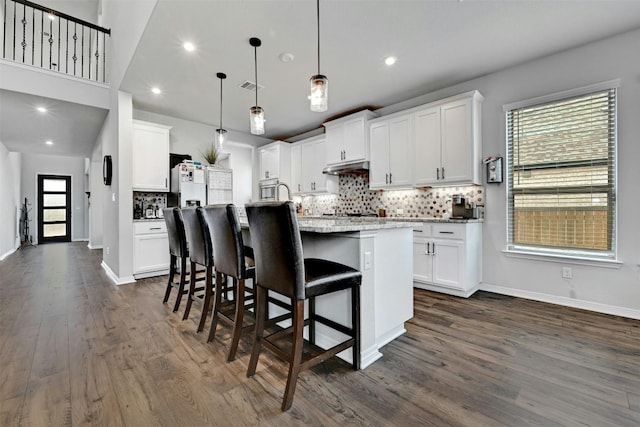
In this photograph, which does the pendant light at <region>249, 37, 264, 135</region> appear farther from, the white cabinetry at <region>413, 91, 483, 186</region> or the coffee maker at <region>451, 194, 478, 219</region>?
the coffee maker at <region>451, 194, 478, 219</region>

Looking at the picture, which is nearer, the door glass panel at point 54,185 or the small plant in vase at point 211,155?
the small plant in vase at point 211,155

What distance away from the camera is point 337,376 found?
5.63 feet

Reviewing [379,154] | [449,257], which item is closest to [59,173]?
[379,154]

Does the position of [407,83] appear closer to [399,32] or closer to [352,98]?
[352,98]

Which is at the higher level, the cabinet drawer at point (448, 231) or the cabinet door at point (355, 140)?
the cabinet door at point (355, 140)

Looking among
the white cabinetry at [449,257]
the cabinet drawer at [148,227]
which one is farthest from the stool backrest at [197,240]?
the white cabinetry at [449,257]

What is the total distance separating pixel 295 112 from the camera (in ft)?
16.2

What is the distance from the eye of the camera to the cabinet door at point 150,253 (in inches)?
164

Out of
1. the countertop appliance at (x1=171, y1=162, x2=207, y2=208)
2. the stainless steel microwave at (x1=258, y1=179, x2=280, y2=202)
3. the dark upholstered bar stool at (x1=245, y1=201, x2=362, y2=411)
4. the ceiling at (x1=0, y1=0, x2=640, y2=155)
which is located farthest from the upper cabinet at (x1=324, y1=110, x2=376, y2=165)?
the dark upholstered bar stool at (x1=245, y1=201, x2=362, y2=411)

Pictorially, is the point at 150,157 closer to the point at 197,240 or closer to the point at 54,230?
the point at 197,240

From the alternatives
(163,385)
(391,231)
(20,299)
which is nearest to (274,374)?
(163,385)

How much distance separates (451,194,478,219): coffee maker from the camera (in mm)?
3508

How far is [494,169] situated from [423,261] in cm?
139

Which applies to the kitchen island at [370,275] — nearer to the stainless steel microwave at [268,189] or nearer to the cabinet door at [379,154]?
the cabinet door at [379,154]
